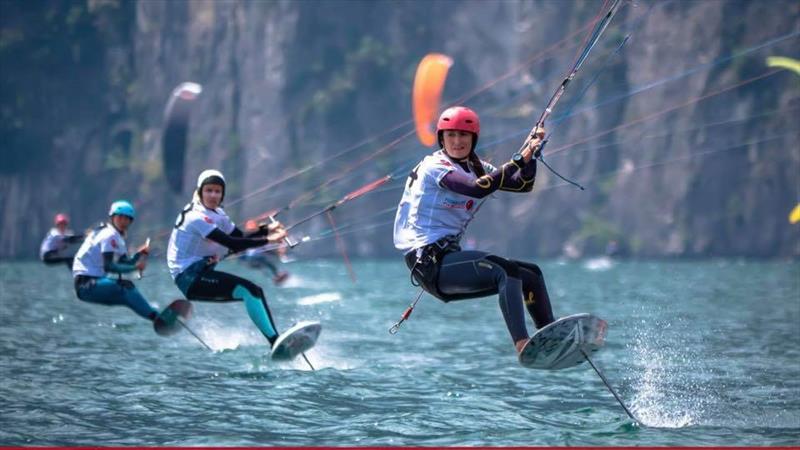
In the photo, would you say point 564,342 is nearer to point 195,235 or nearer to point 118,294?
point 195,235

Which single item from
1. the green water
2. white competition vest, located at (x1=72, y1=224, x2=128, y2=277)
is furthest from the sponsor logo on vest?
white competition vest, located at (x1=72, y1=224, x2=128, y2=277)

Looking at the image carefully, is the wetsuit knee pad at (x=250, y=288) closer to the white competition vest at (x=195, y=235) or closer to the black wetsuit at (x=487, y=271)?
the white competition vest at (x=195, y=235)

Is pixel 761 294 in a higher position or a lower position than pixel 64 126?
lower

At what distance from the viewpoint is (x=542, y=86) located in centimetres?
9694

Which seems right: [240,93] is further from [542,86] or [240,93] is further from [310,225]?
[542,86]

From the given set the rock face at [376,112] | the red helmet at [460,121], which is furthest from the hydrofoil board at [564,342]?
the rock face at [376,112]

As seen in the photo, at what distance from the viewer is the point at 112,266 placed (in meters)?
15.8

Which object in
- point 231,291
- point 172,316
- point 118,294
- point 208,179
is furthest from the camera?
point 118,294

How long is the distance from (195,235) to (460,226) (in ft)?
15.6

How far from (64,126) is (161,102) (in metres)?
9.66

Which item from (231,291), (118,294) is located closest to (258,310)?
(231,291)

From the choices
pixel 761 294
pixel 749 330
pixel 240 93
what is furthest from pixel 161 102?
pixel 749 330

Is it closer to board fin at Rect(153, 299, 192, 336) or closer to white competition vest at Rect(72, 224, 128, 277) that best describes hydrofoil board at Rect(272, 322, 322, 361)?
board fin at Rect(153, 299, 192, 336)

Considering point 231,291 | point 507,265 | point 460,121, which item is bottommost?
point 231,291
